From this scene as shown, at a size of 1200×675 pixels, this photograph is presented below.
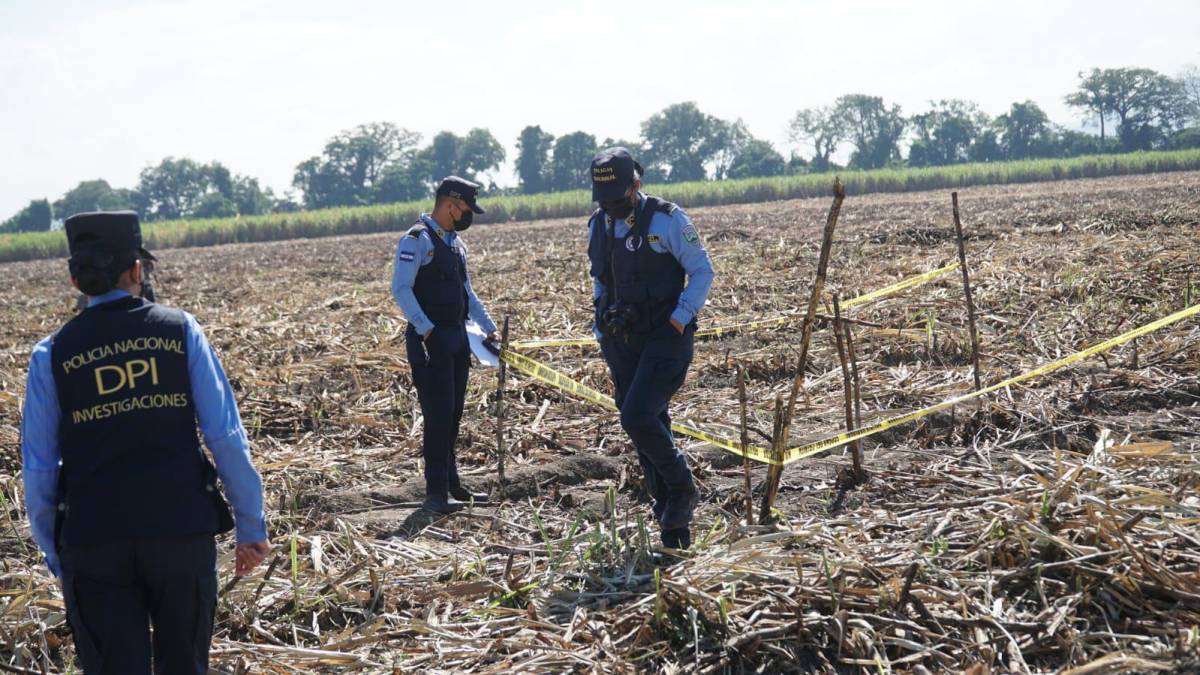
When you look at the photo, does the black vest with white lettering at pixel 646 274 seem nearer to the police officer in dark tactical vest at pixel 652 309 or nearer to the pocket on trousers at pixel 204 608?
the police officer in dark tactical vest at pixel 652 309

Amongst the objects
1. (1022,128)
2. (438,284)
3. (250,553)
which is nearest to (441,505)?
(438,284)

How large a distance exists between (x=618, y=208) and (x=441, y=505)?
220 centimetres

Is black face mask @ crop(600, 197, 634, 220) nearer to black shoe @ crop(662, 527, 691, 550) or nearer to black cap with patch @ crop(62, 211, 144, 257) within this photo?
black shoe @ crop(662, 527, 691, 550)

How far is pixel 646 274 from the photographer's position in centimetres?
502

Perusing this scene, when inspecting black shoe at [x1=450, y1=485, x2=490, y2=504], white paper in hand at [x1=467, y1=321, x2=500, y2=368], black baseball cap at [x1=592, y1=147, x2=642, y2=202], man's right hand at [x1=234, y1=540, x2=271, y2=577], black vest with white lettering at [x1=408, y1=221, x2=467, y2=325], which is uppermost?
black baseball cap at [x1=592, y1=147, x2=642, y2=202]

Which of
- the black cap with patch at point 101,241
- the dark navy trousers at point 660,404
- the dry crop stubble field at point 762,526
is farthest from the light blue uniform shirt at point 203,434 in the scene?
the dark navy trousers at point 660,404

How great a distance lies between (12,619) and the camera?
4270 mm

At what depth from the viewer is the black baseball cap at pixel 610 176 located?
4.93m

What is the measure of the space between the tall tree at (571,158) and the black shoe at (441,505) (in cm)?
8604

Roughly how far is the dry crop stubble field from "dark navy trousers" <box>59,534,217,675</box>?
948 mm

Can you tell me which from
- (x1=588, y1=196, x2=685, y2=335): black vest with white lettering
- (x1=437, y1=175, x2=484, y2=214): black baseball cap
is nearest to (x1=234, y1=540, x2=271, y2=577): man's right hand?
(x1=588, y1=196, x2=685, y2=335): black vest with white lettering

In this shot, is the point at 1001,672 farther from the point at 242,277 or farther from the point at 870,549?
the point at 242,277

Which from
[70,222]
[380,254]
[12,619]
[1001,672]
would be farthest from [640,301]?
[380,254]

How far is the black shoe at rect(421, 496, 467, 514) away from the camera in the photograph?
5.96 meters
